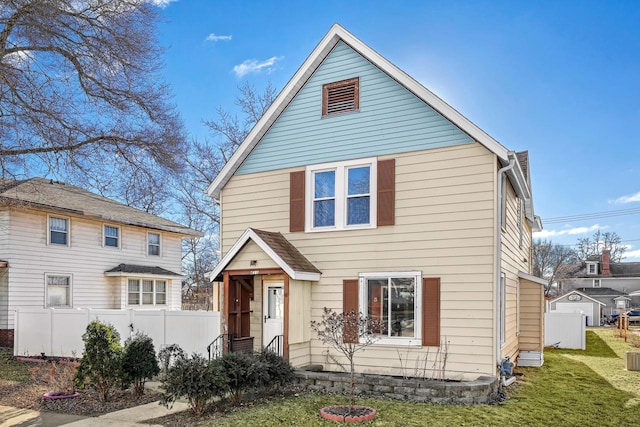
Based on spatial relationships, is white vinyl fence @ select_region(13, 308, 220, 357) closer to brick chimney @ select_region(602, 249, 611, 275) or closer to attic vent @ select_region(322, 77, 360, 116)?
attic vent @ select_region(322, 77, 360, 116)

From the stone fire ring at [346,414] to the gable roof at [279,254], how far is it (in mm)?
3221

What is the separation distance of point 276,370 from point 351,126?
19.0 ft

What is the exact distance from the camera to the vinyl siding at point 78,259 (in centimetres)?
1750

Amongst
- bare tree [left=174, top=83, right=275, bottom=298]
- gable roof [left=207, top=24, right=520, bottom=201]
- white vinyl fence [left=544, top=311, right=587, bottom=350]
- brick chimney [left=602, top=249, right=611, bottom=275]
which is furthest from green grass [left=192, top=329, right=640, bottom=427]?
brick chimney [left=602, top=249, right=611, bottom=275]

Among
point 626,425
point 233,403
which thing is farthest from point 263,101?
point 626,425

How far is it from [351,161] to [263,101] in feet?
47.4

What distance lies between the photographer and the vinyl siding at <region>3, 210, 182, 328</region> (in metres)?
17.5

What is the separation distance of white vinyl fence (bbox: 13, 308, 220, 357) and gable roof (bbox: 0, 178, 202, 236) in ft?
12.2

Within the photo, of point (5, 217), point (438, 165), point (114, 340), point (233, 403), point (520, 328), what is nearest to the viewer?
point (233, 403)

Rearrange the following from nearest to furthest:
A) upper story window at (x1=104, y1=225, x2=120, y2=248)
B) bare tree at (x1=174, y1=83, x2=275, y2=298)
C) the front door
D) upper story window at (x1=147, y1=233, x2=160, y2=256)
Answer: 1. the front door
2. upper story window at (x1=104, y1=225, x2=120, y2=248)
3. upper story window at (x1=147, y1=233, x2=160, y2=256)
4. bare tree at (x1=174, y1=83, x2=275, y2=298)

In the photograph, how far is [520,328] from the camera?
581 inches

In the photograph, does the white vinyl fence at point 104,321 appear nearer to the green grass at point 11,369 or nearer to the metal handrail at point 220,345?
the metal handrail at point 220,345

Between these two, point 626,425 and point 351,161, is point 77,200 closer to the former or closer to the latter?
point 351,161

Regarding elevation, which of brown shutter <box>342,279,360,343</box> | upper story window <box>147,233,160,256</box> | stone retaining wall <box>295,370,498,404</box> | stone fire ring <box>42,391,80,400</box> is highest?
upper story window <box>147,233,160,256</box>
